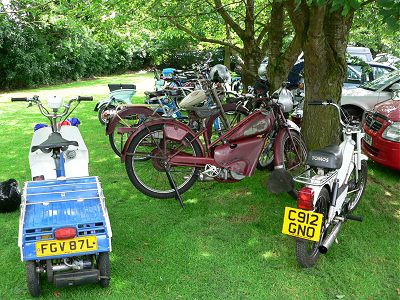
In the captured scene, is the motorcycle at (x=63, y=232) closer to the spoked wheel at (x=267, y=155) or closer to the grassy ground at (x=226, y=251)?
the grassy ground at (x=226, y=251)

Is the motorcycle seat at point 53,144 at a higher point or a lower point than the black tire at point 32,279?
higher

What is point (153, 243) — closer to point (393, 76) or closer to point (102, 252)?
point (102, 252)

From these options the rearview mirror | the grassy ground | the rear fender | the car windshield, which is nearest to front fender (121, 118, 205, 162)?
the grassy ground

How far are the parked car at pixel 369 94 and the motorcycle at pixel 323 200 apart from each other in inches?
168

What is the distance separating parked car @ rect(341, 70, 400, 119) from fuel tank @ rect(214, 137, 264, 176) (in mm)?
4348

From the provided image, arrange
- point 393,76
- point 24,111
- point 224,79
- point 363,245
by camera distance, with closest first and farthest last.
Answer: point 363,245 < point 393,76 < point 224,79 < point 24,111

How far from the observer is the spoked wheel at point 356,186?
15.5 ft

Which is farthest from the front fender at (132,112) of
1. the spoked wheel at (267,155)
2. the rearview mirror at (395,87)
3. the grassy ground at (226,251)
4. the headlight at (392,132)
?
the rearview mirror at (395,87)

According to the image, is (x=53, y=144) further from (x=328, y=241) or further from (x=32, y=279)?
(x=328, y=241)

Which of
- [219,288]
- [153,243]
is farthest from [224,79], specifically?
[219,288]

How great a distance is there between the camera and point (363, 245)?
4.22 m

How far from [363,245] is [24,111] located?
10690 millimetres

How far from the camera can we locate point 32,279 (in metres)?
3.22

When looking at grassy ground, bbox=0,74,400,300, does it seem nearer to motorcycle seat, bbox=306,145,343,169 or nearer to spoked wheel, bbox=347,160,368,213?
spoked wheel, bbox=347,160,368,213
